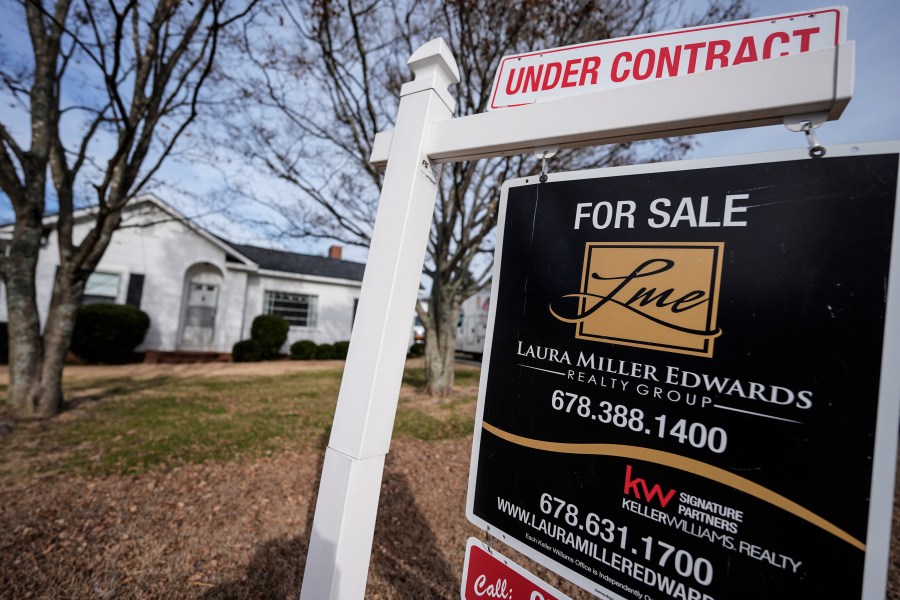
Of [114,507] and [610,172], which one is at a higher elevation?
[610,172]

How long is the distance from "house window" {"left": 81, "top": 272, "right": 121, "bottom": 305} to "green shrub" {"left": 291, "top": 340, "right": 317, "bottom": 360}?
5.89 metres

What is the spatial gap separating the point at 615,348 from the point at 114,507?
4676 mm

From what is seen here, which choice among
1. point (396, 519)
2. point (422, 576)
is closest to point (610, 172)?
point (422, 576)

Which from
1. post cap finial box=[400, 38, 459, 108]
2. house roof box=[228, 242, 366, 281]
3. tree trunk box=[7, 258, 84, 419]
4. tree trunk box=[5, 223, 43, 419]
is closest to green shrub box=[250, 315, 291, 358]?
house roof box=[228, 242, 366, 281]

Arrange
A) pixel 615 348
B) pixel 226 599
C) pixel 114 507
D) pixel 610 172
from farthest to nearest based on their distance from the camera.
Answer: pixel 114 507 < pixel 226 599 < pixel 610 172 < pixel 615 348

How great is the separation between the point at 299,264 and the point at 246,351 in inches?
229

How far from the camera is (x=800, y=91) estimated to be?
42.3 inches

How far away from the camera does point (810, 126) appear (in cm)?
108

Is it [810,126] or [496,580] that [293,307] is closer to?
[496,580]

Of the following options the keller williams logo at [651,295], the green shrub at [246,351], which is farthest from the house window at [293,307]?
the keller williams logo at [651,295]

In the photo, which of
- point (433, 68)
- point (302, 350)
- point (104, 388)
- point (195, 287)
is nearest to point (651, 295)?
point (433, 68)

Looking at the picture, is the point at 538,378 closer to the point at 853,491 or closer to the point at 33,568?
the point at 853,491

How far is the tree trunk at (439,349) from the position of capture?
30.8 ft

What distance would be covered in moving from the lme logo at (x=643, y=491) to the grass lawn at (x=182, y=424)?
16.9 feet
